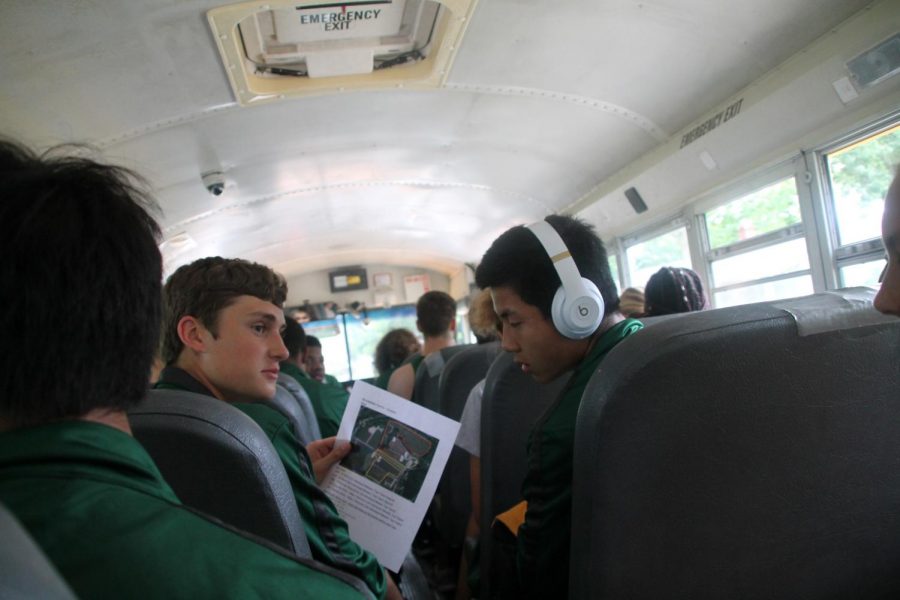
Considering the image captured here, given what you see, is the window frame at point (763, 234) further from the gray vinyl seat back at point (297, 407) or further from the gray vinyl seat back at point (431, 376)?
the gray vinyl seat back at point (297, 407)

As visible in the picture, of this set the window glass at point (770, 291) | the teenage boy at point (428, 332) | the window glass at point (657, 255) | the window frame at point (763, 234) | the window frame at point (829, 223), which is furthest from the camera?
the window glass at point (657, 255)

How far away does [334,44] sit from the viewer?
133 inches

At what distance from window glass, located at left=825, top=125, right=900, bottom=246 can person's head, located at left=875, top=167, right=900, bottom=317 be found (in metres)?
2.29

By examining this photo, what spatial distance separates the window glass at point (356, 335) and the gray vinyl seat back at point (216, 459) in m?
9.16

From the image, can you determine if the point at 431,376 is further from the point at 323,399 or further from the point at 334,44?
the point at 334,44

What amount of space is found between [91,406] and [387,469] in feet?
4.13

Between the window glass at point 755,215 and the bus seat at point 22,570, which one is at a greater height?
the window glass at point 755,215

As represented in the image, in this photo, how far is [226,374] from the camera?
176 cm

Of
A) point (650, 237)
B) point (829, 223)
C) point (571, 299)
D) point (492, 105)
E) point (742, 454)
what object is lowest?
point (742, 454)

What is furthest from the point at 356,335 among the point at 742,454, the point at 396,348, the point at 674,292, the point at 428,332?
the point at 742,454

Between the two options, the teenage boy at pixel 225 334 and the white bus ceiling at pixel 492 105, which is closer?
the teenage boy at pixel 225 334

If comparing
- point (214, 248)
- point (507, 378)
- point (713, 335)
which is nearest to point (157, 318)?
point (713, 335)

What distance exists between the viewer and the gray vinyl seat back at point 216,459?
1.03 m

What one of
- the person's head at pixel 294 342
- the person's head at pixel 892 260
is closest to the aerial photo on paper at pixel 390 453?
the person's head at pixel 892 260
